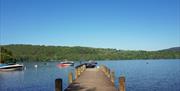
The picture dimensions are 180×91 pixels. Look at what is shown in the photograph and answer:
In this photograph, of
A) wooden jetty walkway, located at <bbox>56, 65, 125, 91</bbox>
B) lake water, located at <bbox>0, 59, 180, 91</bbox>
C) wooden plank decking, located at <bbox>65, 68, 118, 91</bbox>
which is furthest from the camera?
lake water, located at <bbox>0, 59, 180, 91</bbox>

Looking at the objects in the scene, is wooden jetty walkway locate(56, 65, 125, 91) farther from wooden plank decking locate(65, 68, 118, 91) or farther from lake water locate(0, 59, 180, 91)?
lake water locate(0, 59, 180, 91)

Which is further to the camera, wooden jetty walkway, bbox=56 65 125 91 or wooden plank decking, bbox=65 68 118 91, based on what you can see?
wooden plank decking, bbox=65 68 118 91

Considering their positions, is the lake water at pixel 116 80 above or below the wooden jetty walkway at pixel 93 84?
below

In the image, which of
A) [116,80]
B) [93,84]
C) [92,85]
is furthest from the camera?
[116,80]

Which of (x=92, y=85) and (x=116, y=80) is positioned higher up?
(x=92, y=85)

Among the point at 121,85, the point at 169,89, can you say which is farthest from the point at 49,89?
the point at 121,85

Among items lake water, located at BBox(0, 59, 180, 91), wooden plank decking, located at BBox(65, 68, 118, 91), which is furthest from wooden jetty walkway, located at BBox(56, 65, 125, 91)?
lake water, located at BBox(0, 59, 180, 91)

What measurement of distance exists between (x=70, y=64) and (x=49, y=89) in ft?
273

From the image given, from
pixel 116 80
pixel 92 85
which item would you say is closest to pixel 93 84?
pixel 92 85

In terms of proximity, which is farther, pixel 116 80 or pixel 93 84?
pixel 116 80

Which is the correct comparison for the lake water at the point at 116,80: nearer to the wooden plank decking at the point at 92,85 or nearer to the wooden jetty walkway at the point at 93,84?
the wooden jetty walkway at the point at 93,84

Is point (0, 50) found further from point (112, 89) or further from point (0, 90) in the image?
point (112, 89)

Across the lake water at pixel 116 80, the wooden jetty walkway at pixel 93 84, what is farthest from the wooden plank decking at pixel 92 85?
the lake water at pixel 116 80

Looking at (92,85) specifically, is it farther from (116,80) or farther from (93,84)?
(116,80)
